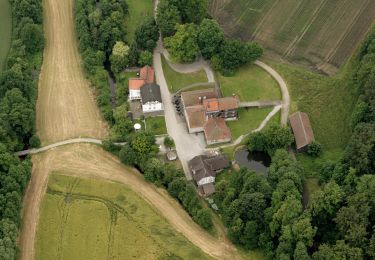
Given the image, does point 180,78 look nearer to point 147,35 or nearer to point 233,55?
point 233,55

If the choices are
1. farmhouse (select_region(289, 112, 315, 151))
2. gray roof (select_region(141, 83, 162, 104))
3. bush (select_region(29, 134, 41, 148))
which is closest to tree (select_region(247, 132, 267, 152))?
farmhouse (select_region(289, 112, 315, 151))

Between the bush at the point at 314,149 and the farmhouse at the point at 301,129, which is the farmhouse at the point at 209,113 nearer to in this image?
the farmhouse at the point at 301,129

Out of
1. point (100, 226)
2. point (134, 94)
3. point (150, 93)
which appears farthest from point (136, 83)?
point (100, 226)

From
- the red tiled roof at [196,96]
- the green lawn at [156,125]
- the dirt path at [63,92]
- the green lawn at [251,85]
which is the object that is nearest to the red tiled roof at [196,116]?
the red tiled roof at [196,96]

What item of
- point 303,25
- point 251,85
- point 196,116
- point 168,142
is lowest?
point 168,142

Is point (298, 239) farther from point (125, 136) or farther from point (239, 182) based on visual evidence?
point (125, 136)

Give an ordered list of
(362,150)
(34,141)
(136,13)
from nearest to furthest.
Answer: (362,150), (34,141), (136,13)
